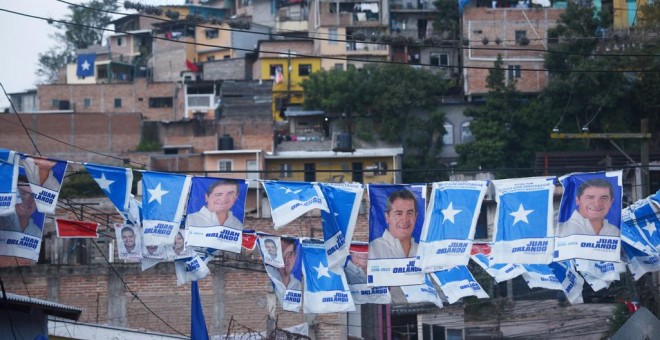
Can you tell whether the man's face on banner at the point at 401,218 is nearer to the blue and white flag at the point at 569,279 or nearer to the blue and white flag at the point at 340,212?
the blue and white flag at the point at 340,212

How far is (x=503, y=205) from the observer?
62.0 ft

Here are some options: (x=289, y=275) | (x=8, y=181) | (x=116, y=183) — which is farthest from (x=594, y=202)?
(x=8, y=181)

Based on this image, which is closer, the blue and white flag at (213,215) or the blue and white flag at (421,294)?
the blue and white flag at (213,215)

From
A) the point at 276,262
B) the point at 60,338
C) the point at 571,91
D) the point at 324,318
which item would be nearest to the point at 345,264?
the point at 276,262

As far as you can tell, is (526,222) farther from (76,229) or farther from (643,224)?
(76,229)

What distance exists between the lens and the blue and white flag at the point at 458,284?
21.4 m

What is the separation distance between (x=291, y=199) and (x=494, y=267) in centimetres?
460

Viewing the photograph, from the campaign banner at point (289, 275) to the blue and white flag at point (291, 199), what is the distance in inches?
81.1

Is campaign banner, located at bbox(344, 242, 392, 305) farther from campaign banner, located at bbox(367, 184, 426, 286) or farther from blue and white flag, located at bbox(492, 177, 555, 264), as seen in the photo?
blue and white flag, located at bbox(492, 177, 555, 264)

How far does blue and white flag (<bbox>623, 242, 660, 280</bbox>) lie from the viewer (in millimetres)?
19938

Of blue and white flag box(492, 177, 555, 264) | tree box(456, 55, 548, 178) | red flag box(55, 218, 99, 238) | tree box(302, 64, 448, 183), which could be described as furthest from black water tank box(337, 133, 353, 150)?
blue and white flag box(492, 177, 555, 264)

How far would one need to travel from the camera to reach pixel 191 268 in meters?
20.8

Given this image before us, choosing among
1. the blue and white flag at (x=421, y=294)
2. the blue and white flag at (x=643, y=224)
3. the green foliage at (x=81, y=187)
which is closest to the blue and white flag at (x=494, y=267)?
the blue and white flag at (x=421, y=294)

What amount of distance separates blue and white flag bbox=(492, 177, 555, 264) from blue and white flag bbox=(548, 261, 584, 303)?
2165mm
